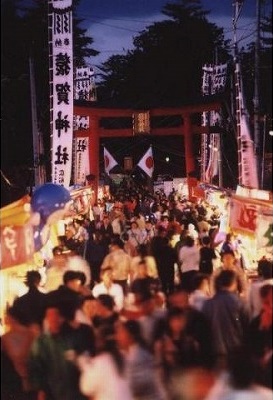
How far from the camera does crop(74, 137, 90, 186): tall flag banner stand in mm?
33406

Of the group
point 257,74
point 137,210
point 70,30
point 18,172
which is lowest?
point 137,210

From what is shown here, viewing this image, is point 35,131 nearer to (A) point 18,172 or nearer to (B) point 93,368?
(A) point 18,172

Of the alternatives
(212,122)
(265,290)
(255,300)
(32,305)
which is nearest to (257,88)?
(255,300)

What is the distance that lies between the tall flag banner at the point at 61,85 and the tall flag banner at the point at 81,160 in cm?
1182

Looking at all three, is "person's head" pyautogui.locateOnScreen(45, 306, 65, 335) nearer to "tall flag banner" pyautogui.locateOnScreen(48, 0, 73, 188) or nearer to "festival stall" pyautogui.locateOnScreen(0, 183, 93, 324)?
"festival stall" pyautogui.locateOnScreen(0, 183, 93, 324)

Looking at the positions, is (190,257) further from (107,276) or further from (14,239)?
(14,239)

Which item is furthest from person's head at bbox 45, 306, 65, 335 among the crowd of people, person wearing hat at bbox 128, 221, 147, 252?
person wearing hat at bbox 128, 221, 147, 252

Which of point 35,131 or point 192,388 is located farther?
point 35,131

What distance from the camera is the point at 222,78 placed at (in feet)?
106

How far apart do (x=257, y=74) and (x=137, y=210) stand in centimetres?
1214

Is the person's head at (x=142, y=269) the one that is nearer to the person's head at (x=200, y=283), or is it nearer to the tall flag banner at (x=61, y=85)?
the person's head at (x=200, y=283)

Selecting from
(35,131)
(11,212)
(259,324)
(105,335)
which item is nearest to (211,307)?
(259,324)

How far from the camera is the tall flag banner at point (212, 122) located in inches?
1284

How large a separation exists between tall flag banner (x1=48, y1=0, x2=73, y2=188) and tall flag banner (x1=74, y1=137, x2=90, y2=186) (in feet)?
38.8
